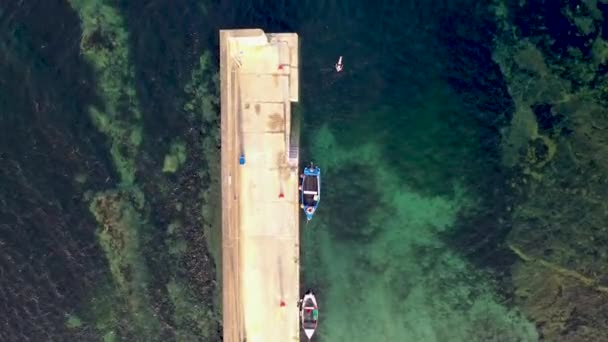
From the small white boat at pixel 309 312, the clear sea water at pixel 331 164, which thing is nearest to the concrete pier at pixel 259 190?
the small white boat at pixel 309 312

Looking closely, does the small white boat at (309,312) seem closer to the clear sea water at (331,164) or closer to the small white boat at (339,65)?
the clear sea water at (331,164)

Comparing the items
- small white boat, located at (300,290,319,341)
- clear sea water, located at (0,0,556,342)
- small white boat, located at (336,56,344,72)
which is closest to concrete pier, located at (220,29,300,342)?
small white boat, located at (300,290,319,341)

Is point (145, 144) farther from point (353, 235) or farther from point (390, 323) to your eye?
point (390, 323)

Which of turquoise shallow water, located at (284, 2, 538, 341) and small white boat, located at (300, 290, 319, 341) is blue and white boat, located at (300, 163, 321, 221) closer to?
Answer: turquoise shallow water, located at (284, 2, 538, 341)

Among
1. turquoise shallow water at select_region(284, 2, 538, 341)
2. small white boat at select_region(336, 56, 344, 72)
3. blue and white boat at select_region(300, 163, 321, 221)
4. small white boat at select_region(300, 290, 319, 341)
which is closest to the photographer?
turquoise shallow water at select_region(284, 2, 538, 341)

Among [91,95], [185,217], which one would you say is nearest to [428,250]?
[185,217]

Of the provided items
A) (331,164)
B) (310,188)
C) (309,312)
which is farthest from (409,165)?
(309,312)
